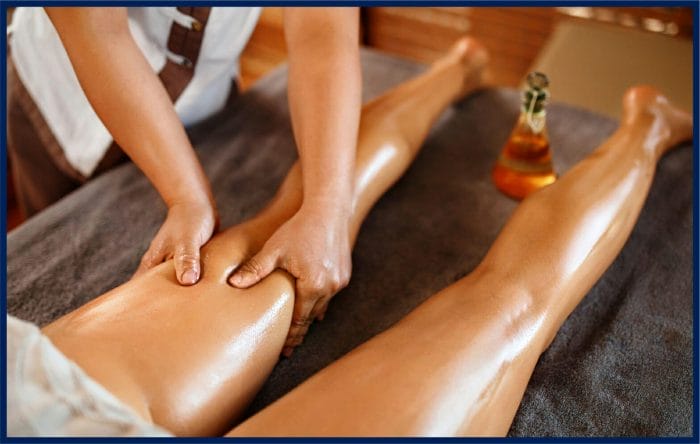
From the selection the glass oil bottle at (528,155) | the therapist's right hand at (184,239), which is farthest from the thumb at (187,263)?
the glass oil bottle at (528,155)

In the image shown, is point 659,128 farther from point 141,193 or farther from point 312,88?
point 141,193

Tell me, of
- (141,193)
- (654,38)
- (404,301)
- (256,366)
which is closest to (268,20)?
(654,38)

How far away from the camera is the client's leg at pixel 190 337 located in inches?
27.7

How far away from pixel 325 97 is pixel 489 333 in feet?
1.39

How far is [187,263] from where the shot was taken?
33.1 inches

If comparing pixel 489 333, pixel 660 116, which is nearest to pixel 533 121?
pixel 660 116

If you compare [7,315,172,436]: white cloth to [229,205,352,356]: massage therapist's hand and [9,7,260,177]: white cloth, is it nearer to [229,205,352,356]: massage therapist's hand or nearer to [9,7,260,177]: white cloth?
[229,205,352,356]: massage therapist's hand

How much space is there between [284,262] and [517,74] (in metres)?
1.61

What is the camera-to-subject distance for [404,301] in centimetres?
98

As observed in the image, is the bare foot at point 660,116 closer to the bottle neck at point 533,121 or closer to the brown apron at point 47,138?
the bottle neck at point 533,121

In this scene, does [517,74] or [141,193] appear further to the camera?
[517,74]

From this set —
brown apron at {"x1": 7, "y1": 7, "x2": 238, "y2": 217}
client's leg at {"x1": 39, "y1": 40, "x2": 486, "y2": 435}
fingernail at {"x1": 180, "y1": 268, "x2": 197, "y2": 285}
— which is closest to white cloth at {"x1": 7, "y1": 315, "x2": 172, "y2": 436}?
client's leg at {"x1": 39, "y1": 40, "x2": 486, "y2": 435}

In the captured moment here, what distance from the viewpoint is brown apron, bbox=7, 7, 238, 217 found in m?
1.12

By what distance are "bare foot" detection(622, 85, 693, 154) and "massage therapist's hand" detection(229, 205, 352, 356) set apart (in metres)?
0.59
